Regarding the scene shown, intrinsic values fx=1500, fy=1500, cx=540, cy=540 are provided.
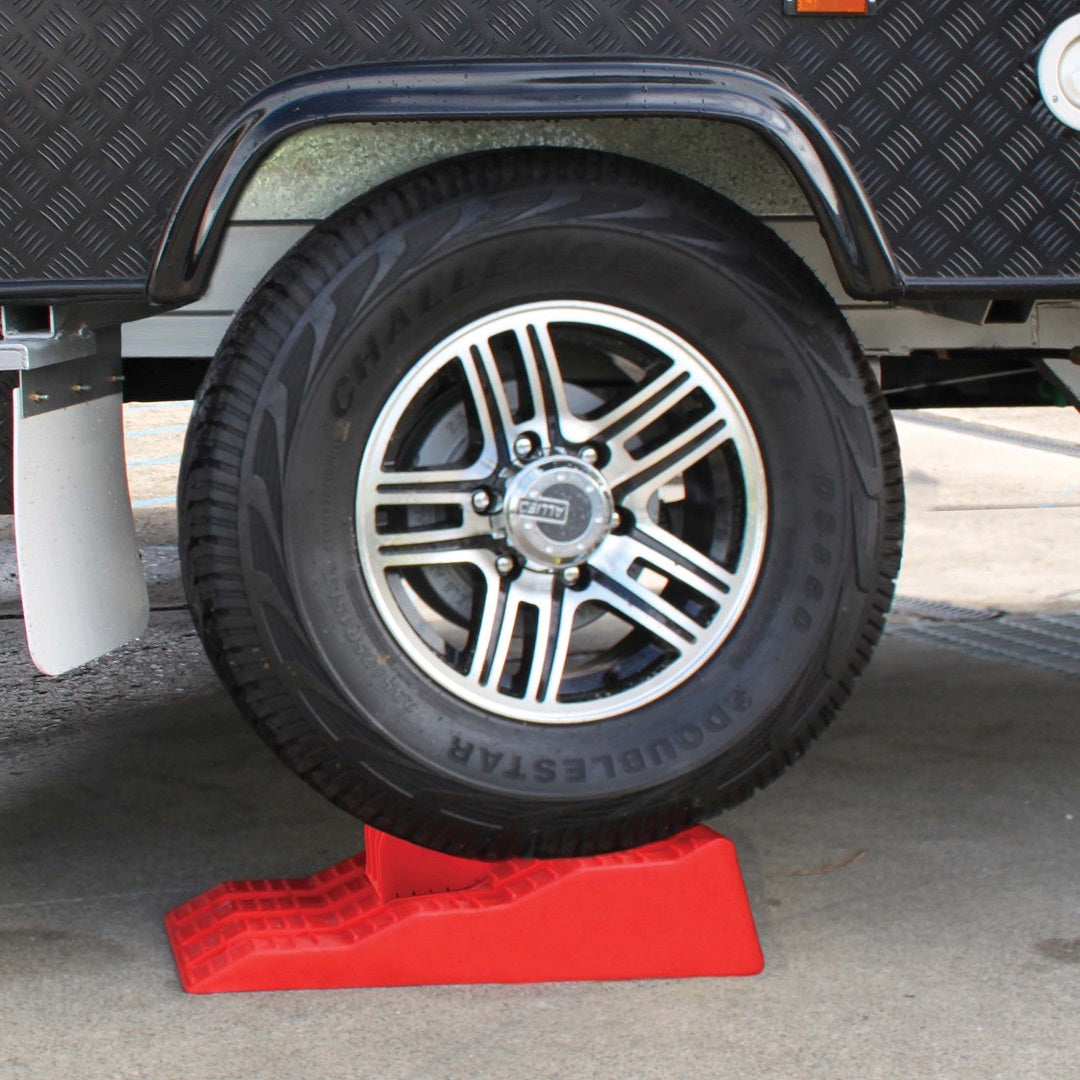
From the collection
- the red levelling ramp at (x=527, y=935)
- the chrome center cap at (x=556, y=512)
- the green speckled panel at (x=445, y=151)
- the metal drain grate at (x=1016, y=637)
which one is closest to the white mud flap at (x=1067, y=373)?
the green speckled panel at (x=445, y=151)

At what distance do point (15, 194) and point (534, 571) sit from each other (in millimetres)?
903

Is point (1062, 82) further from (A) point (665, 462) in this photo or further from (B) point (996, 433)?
(B) point (996, 433)

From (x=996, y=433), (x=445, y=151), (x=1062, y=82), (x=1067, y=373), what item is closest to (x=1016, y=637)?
(x=1067, y=373)

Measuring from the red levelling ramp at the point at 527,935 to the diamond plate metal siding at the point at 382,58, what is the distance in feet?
3.06

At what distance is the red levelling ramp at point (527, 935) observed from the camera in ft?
6.72

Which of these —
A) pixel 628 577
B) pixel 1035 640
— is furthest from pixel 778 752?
pixel 1035 640

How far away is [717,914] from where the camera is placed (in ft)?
6.84

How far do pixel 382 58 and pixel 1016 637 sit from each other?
8.44 ft

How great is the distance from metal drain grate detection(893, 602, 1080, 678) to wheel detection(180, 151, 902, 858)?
167 centimetres

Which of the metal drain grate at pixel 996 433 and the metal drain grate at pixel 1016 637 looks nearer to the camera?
the metal drain grate at pixel 1016 637

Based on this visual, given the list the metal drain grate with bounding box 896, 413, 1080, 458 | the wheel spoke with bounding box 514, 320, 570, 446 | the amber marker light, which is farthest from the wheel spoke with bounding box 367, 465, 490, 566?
the metal drain grate with bounding box 896, 413, 1080, 458

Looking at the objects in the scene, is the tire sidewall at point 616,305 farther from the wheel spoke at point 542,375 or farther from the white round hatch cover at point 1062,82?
the white round hatch cover at point 1062,82

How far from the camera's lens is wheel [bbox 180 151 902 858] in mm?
2041

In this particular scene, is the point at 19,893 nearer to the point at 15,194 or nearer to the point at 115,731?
the point at 115,731
